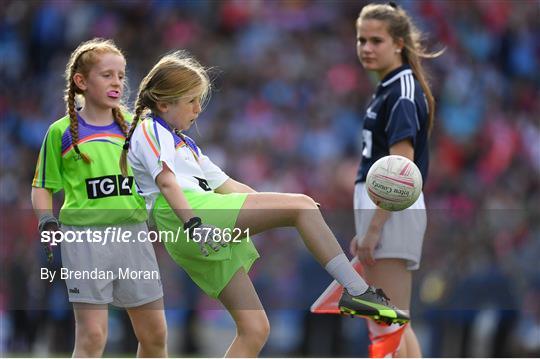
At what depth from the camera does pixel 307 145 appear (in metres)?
13.1

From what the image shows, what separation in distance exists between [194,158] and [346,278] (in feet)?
3.23

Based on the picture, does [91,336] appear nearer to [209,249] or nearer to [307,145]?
[209,249]

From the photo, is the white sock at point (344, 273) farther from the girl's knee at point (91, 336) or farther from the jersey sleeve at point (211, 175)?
the girl's knee at point (91, 336)

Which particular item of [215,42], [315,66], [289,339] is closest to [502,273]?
[289,339]

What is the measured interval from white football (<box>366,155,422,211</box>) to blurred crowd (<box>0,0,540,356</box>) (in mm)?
3774

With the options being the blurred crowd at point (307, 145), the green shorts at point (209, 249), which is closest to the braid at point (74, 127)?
the green shorts at point (209, 249)

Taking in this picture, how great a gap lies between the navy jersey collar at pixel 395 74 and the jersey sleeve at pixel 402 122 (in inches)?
7.3

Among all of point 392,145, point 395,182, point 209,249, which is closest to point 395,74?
point 392,145

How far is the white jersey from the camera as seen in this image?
5500mm

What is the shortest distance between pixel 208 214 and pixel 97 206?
2.73ft

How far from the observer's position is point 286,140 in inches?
518

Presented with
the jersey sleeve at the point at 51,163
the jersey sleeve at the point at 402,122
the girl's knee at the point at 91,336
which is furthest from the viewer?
the jersey sleeve at the point at 402,122

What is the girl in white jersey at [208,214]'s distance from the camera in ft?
17.9

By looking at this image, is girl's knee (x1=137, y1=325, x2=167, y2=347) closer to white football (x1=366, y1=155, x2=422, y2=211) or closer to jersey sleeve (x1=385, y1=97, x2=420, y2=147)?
white football (x1=366, y1=155, x2=422, y2=211)
